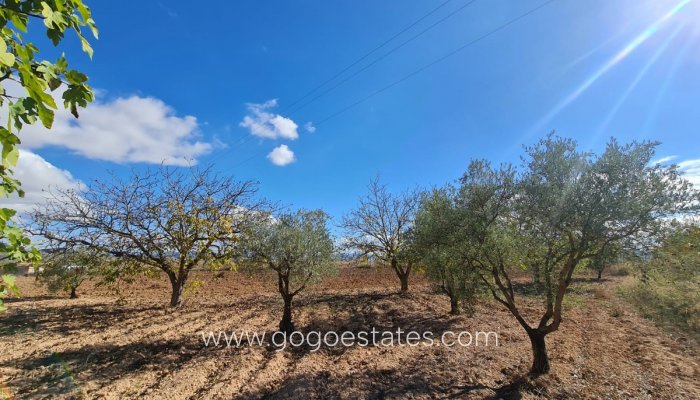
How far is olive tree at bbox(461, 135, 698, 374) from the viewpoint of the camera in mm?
7098

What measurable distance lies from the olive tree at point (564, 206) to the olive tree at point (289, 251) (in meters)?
6.26

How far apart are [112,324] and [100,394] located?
281 inches

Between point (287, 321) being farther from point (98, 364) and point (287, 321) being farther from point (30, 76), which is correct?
point (30, 76)

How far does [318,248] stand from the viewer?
524 inches

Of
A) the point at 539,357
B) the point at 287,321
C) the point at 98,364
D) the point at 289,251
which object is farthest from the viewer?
the point at 287,321

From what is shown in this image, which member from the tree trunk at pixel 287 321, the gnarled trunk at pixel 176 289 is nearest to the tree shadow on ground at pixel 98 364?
the tree trunk at pixel 287 321

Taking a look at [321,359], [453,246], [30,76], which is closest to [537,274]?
[453,246]

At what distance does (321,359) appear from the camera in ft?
35.1

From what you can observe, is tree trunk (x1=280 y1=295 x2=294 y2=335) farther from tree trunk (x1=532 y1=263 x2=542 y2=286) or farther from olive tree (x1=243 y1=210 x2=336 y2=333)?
tree trunk (x1=532 y1=263 x2=542 y2=286)

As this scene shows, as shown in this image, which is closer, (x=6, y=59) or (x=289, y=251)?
(x=6, y=59)

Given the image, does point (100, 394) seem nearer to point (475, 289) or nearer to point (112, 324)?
point (112, 324)

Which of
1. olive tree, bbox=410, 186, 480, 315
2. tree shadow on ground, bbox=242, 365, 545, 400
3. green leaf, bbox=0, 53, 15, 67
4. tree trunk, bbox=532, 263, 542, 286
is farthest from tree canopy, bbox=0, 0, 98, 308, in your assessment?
tree trunk, bbox=532, 263, 542, 286

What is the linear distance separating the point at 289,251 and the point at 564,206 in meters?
9.00

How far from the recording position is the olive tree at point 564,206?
279 inches
